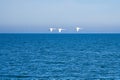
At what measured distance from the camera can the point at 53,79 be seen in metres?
41.6

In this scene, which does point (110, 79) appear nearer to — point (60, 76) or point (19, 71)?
point (60, 76)

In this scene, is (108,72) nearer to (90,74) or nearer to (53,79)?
(90,74)

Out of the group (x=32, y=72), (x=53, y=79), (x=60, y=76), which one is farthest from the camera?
(x=32, y=72)

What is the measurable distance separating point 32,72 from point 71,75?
6.11 meters

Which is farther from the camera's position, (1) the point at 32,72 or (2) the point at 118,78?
(1) the point at 32,72

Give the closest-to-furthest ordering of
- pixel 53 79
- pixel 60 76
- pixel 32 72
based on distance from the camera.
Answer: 1. pixel 53 79
2. pixel 60 76
3. pixel 32 72

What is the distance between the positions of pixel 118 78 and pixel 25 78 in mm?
11129

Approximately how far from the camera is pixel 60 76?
44250mm

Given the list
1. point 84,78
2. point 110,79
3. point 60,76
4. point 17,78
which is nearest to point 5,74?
point 17,78

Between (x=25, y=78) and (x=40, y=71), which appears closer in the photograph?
(x=25, y=78)

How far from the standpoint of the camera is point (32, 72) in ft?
158

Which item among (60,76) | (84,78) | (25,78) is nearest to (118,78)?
(84,78)

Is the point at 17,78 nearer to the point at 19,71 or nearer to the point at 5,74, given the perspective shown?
the point at 5,74

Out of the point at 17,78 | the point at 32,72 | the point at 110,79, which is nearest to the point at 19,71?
the point at 32,72
